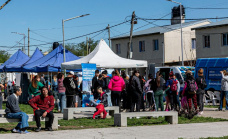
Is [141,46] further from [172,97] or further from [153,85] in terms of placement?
[153,85]

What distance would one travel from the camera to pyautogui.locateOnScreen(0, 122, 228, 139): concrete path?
10914 mm

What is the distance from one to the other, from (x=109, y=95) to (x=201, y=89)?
11.8 feet

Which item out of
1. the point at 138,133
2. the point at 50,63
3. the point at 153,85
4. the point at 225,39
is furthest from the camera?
the point at 225,39

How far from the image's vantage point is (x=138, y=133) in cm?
1152

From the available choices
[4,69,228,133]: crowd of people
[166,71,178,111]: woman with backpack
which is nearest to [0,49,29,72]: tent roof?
[4,69,228,133]: crowd of people

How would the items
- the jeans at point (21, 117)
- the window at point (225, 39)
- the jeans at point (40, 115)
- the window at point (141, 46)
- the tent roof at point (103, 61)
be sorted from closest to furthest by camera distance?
the jeans at point (21, 117) < the jeans at point (40, 115) < the tent roof at point (103, 61) < the window at point (225, 39) < the window at point (141, 46)

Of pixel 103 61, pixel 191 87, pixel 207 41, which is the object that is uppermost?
pixel 207 41

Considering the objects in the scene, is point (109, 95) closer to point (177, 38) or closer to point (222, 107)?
point (222, 107)

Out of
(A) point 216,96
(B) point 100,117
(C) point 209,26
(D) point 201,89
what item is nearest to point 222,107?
(A) point 216,96

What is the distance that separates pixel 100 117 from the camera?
16.5 metres

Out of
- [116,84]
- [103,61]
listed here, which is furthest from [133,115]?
[103,61]

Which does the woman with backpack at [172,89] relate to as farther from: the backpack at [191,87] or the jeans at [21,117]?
the jeans at [21,117]

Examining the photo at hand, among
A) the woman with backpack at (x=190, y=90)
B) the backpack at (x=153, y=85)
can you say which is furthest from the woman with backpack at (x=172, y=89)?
the woman with backpack at (x=190, y=90)

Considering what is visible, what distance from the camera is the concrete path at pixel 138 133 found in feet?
35.8
